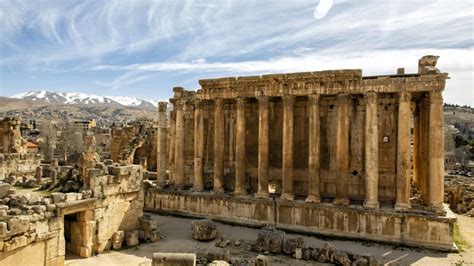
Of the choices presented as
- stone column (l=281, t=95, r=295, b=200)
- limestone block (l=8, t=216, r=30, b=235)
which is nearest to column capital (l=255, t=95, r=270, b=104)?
stone column (l=281, t=95, r=295, b=200)

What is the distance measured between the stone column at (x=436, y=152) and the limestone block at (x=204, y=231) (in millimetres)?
10169

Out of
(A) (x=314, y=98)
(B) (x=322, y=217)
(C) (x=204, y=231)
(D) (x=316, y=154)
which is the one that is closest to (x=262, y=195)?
(B) (x=322, y=217)

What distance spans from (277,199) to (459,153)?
200 feet

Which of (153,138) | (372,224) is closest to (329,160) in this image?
(372,224)

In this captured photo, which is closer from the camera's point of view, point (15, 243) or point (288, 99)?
point (15, 243)

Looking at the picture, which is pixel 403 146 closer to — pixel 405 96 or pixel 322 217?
pixel 405 96

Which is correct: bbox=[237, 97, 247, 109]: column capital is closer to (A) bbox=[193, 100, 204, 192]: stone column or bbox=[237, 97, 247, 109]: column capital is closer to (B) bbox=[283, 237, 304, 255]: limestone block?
(A) bbox=[193, 100, 204, 192]: stone column

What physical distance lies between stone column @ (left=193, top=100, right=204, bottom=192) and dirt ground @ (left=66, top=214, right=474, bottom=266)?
3.84 m

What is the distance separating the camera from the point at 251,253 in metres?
15.7

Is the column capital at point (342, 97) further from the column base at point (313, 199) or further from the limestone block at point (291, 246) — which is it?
the limestone block at point (291, 246)

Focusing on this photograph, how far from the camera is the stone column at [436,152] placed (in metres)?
16.7

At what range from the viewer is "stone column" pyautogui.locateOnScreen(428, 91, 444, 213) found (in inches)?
659

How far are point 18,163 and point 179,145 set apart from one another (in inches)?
655

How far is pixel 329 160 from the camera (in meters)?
20.6
